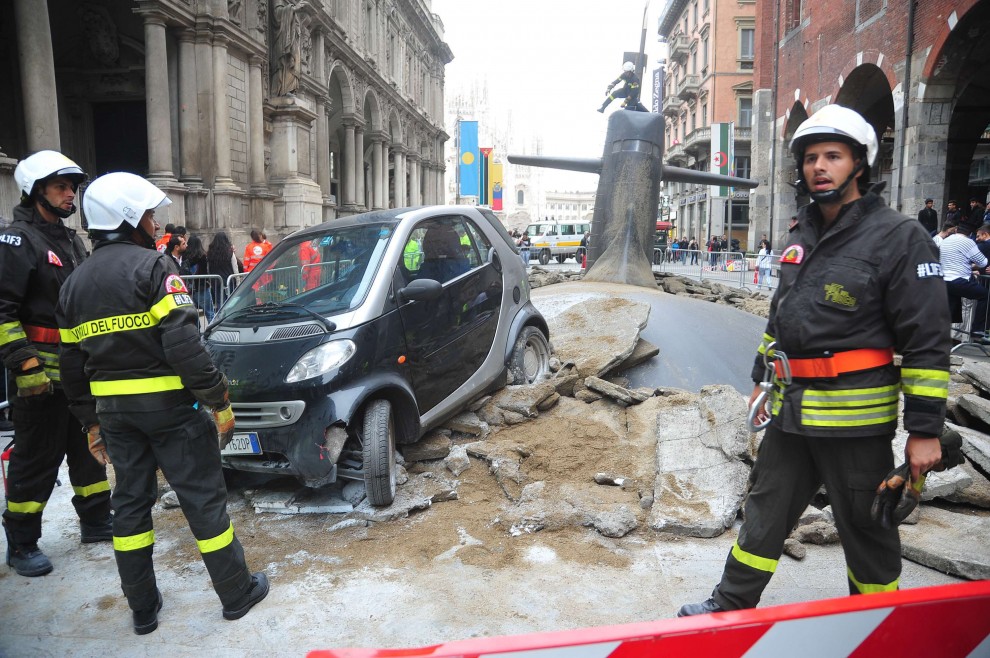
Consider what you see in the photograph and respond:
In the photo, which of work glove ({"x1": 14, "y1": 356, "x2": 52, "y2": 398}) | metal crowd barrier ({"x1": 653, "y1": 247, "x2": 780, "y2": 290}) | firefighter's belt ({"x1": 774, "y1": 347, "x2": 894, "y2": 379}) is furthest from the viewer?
metal crowd barrier ({"x1": 653, "y1": 247, "x2": 780, "y2": 290})

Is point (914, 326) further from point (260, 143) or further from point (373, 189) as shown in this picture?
point (373, 189)

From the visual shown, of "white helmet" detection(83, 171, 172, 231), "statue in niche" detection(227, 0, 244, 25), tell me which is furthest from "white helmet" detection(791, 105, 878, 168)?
"statue in niche" detection(227, 0, 244, 25)

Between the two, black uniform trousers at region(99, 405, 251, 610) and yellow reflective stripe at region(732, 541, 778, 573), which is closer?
yellow reflective stripe at region(732, 541, 778, 573)

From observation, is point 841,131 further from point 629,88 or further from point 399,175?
point 399,175

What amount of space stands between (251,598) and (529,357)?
11.5 ft

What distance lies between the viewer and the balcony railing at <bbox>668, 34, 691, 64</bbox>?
50725 millimetres

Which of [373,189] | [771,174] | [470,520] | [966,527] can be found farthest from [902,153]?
[373,189]

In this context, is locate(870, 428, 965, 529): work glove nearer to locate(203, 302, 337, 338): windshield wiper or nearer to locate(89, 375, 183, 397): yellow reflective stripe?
locate(89, 375, 183, 397): yellow reflective stripe

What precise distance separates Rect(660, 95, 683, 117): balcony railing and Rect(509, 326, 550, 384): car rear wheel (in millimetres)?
51083

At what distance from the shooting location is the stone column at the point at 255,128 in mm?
17375

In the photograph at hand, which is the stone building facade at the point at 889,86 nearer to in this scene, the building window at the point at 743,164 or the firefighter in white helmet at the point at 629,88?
the firefighter in white helmet at the point at 629,88

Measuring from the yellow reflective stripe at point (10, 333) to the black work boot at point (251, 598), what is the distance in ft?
5.73

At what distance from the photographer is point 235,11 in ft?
54.4

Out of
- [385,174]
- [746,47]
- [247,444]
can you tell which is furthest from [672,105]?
[247,444]
